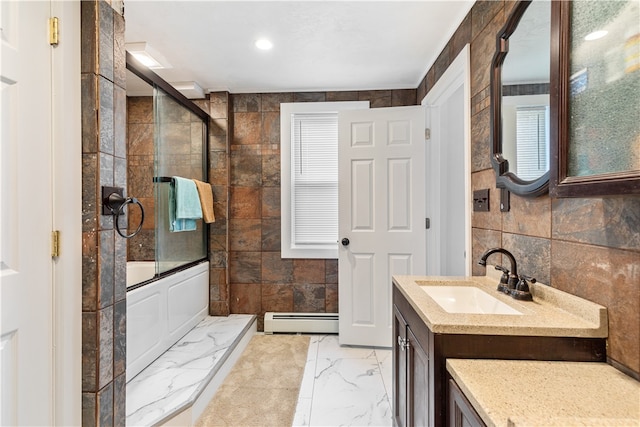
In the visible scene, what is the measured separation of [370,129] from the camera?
103 inches

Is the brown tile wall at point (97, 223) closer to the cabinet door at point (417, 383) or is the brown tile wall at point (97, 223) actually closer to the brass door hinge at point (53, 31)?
the brass door hinge at point (53, 31)

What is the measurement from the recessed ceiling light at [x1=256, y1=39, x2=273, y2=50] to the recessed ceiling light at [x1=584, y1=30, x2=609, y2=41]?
1871mm

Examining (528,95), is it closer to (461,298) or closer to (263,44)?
(461,298)

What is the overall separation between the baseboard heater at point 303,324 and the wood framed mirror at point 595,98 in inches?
95.9

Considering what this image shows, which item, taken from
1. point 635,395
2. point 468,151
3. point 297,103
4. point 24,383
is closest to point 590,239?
point 635,395

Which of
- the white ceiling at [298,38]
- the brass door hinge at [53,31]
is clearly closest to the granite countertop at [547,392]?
the brass door hinge at [53,31]

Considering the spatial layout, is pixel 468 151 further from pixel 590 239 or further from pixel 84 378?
pixel 84 378

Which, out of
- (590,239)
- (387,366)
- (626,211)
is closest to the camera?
(626,211)

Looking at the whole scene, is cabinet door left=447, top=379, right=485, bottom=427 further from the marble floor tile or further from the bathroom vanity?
the marble floor tile

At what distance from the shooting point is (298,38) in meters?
2.09

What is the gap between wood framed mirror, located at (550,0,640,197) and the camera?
73 centimetres

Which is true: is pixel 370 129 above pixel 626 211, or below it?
above

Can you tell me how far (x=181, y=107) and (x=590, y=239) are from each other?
287 cm

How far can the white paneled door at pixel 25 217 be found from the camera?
880 millimetres
